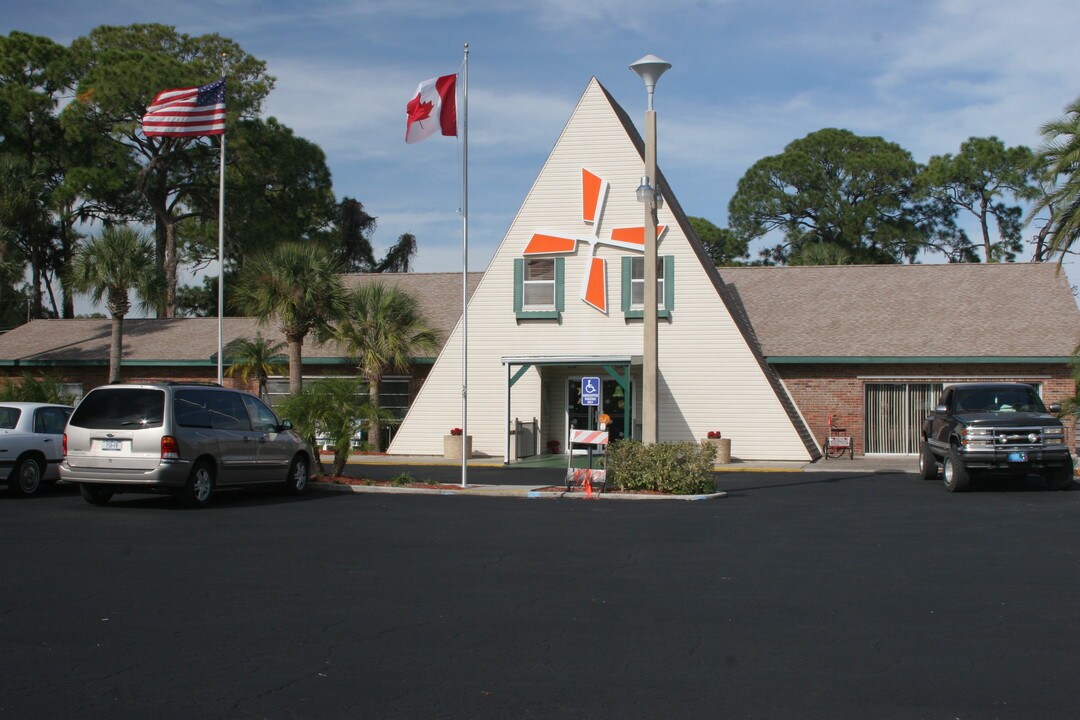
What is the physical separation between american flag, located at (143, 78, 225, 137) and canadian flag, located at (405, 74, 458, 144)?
780 cm

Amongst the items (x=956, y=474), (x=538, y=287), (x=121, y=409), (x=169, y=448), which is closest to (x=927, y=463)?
(x=956, y=474)

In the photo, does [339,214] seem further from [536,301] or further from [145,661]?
[145,661]

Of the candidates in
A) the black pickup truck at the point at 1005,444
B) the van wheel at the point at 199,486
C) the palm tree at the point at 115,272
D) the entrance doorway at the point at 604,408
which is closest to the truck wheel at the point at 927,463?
the black pickup truck at the point at 1005,444

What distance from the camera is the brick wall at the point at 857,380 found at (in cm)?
2731

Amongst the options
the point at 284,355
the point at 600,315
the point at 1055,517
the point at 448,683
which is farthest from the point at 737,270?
the point at 448,683

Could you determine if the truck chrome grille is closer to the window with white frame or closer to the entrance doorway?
the entrance doorway

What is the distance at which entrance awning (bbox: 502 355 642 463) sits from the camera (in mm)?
26359

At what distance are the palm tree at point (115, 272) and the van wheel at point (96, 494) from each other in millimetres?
16572

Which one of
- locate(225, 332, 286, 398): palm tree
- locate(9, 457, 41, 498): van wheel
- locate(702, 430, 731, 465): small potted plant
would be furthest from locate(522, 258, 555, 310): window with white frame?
locate(9, 457, 41, 498): van wheel

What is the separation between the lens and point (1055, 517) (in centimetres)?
1518

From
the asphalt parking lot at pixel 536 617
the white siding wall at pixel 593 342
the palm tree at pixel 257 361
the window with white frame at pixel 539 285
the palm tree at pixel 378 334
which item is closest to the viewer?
the asphalt parking lot at pixel 536 617

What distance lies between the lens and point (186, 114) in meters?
26.7

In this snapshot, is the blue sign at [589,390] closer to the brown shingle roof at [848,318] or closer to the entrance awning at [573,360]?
the entrance awning at [573,360]

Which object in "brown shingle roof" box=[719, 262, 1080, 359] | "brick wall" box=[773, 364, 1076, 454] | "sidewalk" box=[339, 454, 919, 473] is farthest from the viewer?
"brown shingle roof" box=[719, 262, 1080, 359]
